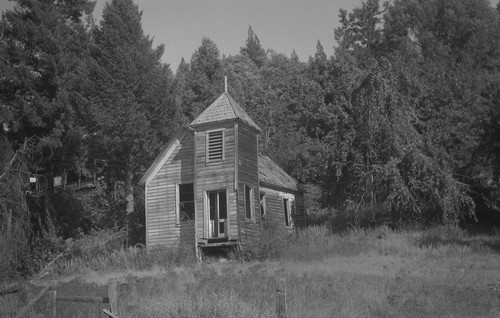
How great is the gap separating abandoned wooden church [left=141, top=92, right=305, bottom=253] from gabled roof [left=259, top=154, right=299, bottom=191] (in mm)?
479

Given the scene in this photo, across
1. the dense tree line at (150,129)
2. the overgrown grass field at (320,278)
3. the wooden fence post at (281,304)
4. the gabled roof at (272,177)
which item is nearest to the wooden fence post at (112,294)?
the overgrown grass field at (320,278)

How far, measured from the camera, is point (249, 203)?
2962cm

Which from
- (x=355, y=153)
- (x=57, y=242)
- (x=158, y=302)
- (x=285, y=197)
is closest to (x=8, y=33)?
(x=57, y=242)

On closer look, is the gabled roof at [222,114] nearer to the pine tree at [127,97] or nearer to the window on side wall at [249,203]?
the window on side wall at [249,203]

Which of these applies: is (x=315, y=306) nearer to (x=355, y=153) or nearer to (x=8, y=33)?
(x=355, y=153)

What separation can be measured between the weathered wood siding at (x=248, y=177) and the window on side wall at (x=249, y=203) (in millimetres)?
217

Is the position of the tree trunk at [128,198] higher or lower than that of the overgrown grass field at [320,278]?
higher

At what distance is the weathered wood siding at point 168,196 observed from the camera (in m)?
30.0

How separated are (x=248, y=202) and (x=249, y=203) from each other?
10cm

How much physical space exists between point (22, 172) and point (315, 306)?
2018 cm

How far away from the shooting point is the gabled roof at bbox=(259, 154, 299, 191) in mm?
33094

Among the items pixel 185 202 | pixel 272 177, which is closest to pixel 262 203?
pixel 272 177

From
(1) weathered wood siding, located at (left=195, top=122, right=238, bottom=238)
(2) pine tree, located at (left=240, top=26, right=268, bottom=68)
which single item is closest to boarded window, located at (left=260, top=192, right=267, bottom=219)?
(1) weathered wood siding, located at (left=195, top=122, right=238, bottom=238)

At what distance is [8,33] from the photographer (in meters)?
32.5
